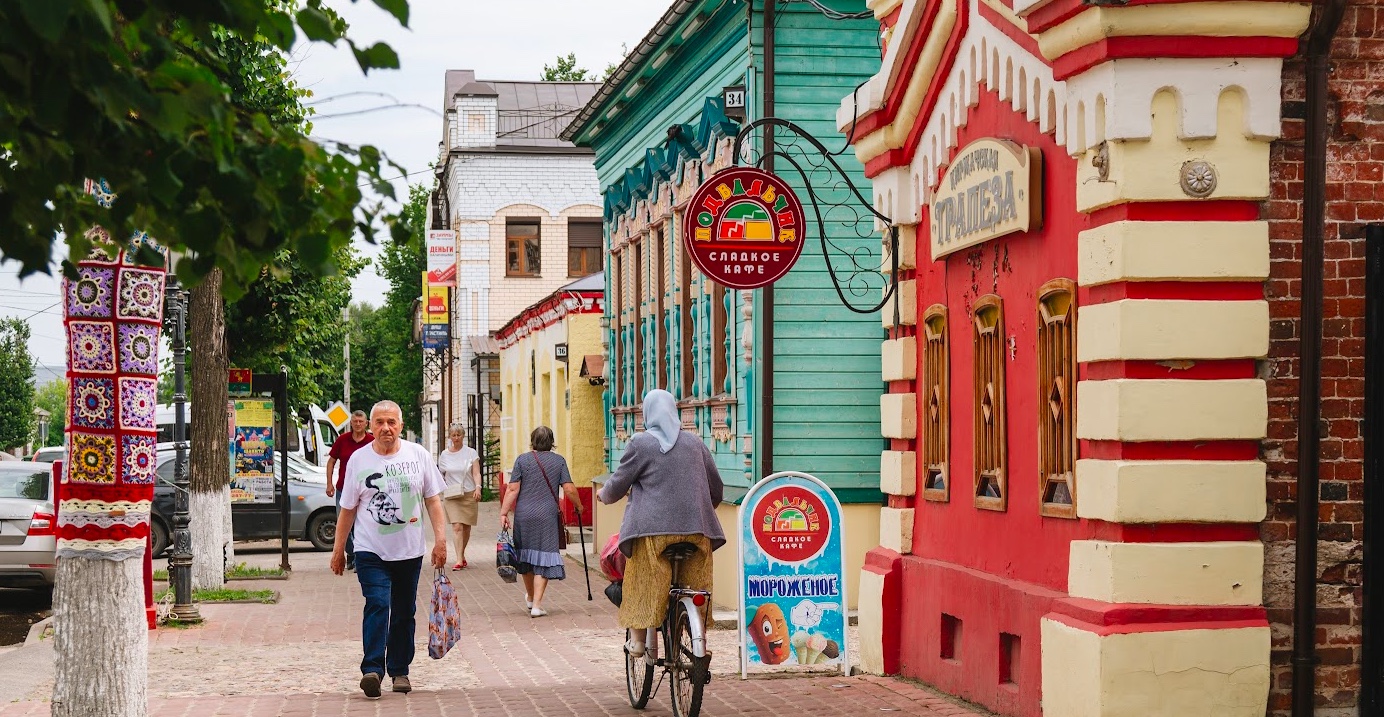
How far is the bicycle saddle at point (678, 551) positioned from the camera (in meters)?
9.92

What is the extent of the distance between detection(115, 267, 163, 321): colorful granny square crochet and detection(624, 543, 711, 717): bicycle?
→ 3.04 m

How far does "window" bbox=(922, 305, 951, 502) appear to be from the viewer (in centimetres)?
1090

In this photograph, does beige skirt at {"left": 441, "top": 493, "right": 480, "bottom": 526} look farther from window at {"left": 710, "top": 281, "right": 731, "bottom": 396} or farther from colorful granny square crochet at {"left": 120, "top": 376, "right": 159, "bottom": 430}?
colorful granny square crochet at {"left": 120, "top": 376, "right": 159, "bottom": 430}

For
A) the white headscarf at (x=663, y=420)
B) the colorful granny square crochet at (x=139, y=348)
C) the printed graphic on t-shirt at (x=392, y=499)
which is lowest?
the printed graphic on t-shirt at (x=392, y=499)

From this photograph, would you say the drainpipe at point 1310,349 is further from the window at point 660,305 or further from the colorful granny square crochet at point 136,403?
the window at point 660,305

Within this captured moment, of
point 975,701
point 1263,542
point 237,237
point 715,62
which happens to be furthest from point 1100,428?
point 715,62

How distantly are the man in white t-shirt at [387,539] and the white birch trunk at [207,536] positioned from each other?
25.1ft

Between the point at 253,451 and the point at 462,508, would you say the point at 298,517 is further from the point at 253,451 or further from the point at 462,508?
the point at 462,508

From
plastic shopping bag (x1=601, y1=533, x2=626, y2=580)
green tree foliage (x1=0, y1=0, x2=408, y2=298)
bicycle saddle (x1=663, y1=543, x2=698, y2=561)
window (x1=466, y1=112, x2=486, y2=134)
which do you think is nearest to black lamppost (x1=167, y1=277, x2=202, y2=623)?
plastic shopping bag (x1=601, y1=533, x2=626, y2=580)

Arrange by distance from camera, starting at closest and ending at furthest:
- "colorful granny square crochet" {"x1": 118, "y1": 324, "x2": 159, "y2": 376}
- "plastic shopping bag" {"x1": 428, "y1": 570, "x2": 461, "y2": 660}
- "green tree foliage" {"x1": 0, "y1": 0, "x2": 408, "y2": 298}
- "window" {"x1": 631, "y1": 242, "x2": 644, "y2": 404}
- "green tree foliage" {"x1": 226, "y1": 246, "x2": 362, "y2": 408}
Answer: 1. "green tree foliage" {"x1": 0, "y1": 0, "x2": 408, "y2": 298}
2. "colorful granny square crochet" {"x1": 118, "y1": 324, "x2": 159, "y2": 376}
3. "plastic shopping bag" {"x1": 428, "y1": 570, "x2": 461, "y2": 660}
4. "window" {"x1": 631, "y1": 242, "x2": 644, "y2": 404}
5. "green tree foliage" {"x1": 226, "y1": 246, "x2": 362, "y2": 408}

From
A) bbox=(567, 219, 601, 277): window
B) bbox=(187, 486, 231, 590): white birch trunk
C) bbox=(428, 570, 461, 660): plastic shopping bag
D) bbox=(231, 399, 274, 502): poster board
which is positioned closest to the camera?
bbox=(428, 570, 461, 660): plastic shopping bag

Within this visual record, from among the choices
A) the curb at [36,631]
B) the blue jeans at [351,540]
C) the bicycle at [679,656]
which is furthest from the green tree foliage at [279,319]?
the bicycle at [679,656]

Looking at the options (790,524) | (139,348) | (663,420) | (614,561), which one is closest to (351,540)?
(790,524)

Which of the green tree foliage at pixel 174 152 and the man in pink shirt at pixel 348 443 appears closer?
the green tree foliage at pixel 174 152
